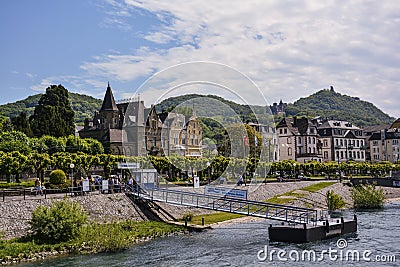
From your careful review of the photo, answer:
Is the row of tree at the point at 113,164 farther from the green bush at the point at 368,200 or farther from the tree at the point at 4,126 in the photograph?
the tree at the point at 4,126

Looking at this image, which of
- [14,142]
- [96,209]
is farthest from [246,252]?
[14,142]

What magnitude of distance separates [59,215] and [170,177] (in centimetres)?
3134

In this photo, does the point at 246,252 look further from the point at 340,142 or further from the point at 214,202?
the point at 340,142

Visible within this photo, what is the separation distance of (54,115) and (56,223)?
67614 mm

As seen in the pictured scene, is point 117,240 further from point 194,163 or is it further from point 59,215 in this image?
point 194,163

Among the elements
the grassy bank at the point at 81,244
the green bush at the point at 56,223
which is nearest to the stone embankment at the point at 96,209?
the green bush at the point at 56,223

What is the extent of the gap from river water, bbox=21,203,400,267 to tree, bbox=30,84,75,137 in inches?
2434

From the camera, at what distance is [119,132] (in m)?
93.6

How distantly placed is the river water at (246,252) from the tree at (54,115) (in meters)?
61.8

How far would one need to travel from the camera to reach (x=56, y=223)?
2994 cm

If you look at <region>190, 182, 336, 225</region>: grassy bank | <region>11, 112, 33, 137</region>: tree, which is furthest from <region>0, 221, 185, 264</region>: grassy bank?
<region>11, 112, 33, 137</region>: tree

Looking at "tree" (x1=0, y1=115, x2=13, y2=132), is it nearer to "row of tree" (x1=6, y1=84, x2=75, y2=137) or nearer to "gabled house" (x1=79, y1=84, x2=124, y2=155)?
"row of tree" (x1=6, y1=84, x2=75, y2=137)

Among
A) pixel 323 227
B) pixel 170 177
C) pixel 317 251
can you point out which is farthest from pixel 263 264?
pixel 170 177

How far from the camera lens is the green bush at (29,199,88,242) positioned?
29805 millimetres
